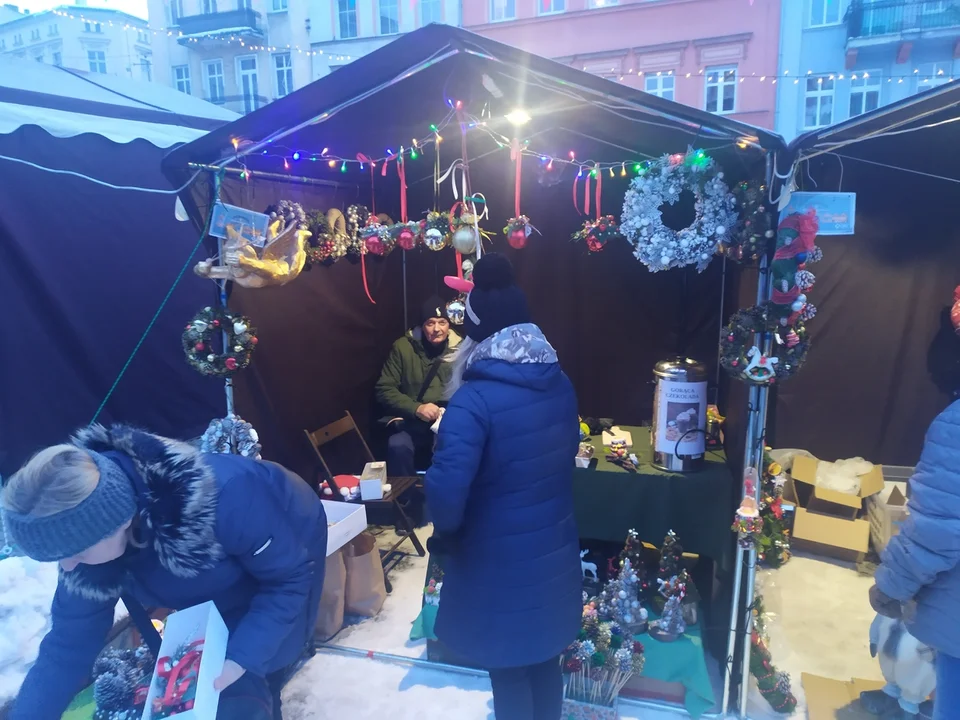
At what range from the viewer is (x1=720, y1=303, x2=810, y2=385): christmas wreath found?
7.18ft

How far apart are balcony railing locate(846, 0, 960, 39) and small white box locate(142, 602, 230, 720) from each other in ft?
46.5

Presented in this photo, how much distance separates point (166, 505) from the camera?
1.33 meters

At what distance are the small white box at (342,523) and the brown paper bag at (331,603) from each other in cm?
11

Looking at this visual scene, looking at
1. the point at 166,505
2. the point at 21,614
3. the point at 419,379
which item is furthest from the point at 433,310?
the point at 166,505

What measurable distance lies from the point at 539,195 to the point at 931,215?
2.50 metres

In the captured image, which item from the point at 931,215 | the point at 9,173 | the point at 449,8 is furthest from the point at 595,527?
the point at 449,8

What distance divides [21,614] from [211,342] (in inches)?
53.6

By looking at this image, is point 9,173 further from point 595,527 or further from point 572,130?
point 595,527

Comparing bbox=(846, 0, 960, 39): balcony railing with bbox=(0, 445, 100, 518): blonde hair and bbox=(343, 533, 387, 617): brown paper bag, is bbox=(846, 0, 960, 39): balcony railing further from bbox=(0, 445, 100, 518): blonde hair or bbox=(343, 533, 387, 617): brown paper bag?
bbox=(0, 445, 100, 518): blonde hair

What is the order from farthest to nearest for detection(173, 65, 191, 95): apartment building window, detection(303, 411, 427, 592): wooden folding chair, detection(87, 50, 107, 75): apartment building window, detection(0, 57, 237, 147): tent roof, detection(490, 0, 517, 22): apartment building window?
detection(173, 65, 191, 95): apartment building window
detection(87, 50, 107, 75): apartment building window
detection(490, 0, 517, 22): apartment building window
detection(303, 411, 427, 592): wooden folding chair
detection(0, 57, 237, 147): tent roof

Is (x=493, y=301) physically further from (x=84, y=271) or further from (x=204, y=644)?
(x=84, y=271)

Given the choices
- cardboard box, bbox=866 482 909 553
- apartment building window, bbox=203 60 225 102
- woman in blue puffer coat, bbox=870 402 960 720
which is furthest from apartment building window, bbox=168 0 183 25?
woman in blue puffer coat, bbox=870 402 960 720

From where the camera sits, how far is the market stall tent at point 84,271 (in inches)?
137

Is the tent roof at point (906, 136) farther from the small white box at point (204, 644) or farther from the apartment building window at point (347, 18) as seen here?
the apartment building window at point (347, 18)
